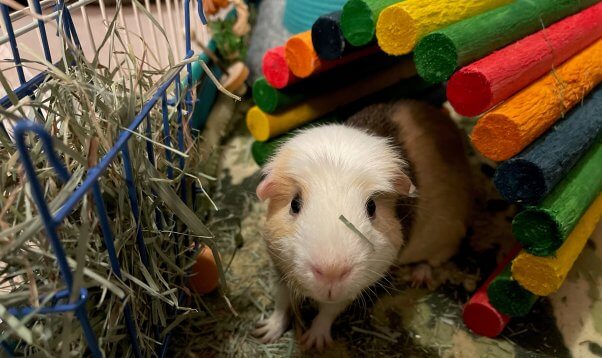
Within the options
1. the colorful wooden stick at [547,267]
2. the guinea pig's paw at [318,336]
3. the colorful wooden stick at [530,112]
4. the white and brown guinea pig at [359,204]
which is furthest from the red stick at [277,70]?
the colorful wooden stick at [547,267]

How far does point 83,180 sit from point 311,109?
3.41ft

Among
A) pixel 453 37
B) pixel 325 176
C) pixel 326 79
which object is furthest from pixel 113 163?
pixel 326 79

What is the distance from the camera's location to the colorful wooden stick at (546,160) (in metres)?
1.11

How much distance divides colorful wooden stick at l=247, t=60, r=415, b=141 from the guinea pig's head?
413 mm

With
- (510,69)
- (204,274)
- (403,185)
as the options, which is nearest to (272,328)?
(204,274)

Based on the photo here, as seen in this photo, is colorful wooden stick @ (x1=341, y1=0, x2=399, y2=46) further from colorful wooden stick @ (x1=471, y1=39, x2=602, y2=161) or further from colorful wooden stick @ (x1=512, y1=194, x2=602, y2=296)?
colorful wooden stick @ (x1=512, y1=194, x2=602, y2=296)

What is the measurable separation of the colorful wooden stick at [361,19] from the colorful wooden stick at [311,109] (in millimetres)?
516

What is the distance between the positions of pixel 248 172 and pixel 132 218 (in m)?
1.27

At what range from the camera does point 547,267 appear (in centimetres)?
123

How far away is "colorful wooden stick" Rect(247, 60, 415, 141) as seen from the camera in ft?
6.01

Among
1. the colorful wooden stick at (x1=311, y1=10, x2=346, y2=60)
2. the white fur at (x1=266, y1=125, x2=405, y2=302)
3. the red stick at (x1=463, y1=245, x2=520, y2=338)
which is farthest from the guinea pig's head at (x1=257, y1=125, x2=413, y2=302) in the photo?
the red stick at (x1=463, y1=245, x2=520, y2=338)

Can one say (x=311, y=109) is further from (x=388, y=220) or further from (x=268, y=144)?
(x=388, y=220)

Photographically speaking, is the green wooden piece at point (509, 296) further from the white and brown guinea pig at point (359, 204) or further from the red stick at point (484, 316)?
the white and brown guinea pig at point (359, 204)

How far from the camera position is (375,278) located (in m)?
1.27
